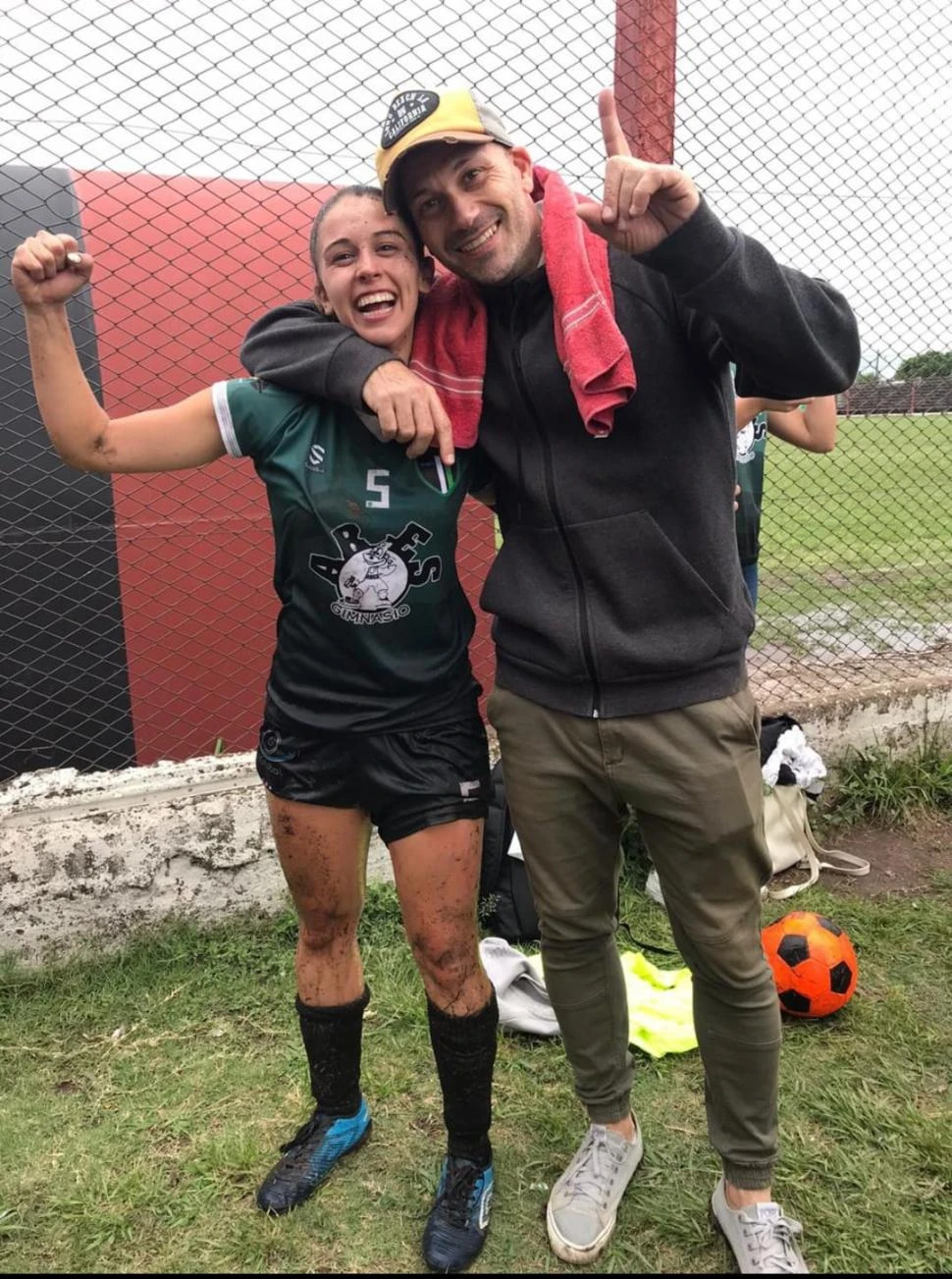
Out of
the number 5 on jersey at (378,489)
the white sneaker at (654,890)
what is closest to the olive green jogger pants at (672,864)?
the number 5 on jersey at (378,489)

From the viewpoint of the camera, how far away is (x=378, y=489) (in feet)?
6.02

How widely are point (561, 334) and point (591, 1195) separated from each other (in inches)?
72.7

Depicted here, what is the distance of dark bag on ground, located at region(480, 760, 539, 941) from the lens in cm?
321

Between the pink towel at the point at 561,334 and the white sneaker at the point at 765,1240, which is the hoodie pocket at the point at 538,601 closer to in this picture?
the pink towel at the point at 561,334

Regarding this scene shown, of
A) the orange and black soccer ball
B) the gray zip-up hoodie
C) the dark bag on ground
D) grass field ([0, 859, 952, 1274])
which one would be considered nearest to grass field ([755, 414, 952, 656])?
the dark bag on ground

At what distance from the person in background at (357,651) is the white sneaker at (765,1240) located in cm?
55

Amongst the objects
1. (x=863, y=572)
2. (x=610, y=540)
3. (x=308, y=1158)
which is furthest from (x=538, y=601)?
(x=863, y=572)

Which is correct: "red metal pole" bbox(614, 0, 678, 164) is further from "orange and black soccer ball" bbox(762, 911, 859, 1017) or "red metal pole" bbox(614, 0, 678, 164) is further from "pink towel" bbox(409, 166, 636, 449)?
"orange and black soccer ball" bbox(762, 911, 859, 1017)

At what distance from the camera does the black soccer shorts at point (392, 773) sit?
6.31 ft

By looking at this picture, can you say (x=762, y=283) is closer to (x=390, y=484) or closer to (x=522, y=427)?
(x=522, y=427)

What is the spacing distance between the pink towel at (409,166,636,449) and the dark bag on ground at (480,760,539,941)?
5.51 feet

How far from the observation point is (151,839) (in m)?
3.16

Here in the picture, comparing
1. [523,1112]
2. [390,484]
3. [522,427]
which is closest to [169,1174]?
[523,1112]

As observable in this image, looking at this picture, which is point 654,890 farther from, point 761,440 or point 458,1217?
point 761,440
